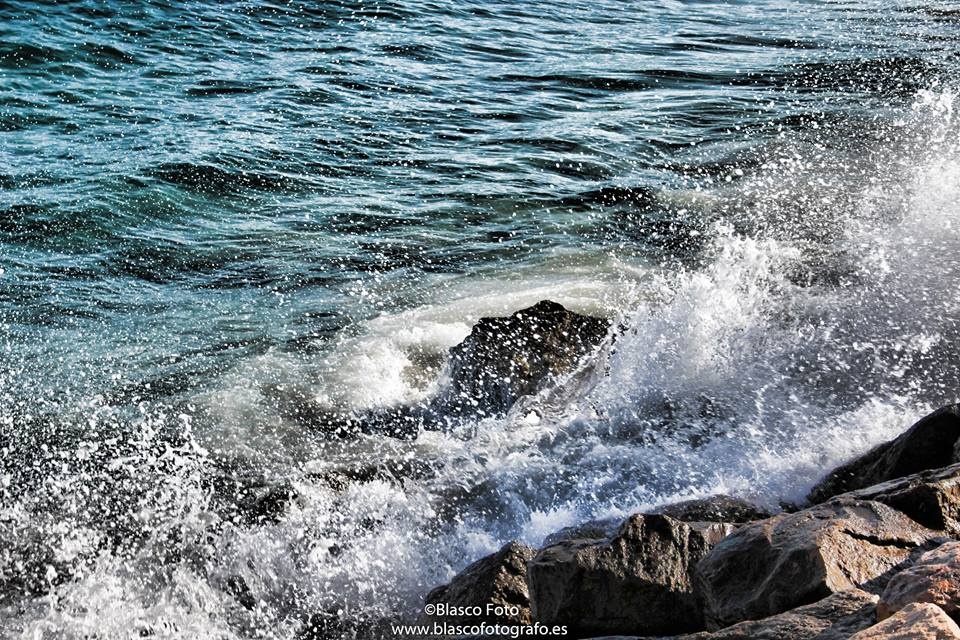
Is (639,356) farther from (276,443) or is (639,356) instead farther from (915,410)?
(276,443)

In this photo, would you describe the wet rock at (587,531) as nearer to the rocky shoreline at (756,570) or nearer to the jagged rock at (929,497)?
the rocky shoreline at (756,570)

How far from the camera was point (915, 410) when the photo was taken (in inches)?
220

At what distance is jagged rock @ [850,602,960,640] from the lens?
7.55ft

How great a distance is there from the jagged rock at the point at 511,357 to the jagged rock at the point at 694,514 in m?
1.20

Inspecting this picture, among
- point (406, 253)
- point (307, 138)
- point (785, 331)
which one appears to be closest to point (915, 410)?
point (785, 331)

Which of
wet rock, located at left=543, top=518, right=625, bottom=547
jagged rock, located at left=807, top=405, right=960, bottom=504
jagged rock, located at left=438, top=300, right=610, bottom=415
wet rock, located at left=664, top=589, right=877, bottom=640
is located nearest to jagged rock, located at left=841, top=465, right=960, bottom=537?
jagged rock, located at left=807, top=405, right=960, bottom=504

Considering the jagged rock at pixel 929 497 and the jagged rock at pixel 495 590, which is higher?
the jagged rock at pixel 929 497

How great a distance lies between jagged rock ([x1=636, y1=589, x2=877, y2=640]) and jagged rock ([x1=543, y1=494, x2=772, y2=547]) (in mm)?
1619

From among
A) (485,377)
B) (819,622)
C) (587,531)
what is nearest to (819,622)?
(819,622)

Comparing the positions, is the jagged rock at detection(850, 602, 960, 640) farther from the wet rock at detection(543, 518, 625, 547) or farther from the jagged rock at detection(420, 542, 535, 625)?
the wet rock at detection(543, 518, 625, 547)

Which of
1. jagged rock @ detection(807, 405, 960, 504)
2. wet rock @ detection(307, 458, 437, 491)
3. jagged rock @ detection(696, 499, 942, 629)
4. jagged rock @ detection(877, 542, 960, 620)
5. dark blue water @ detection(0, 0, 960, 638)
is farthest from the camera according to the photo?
wet rock @ detection(307, 458, 437, 491)

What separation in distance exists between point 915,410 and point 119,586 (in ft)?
13.5

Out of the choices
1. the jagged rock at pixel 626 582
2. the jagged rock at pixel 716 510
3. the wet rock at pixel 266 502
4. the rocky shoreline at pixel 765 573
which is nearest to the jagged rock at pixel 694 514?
the jagged rock at pixel 716 510

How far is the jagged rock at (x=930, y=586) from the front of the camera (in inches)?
99.7
